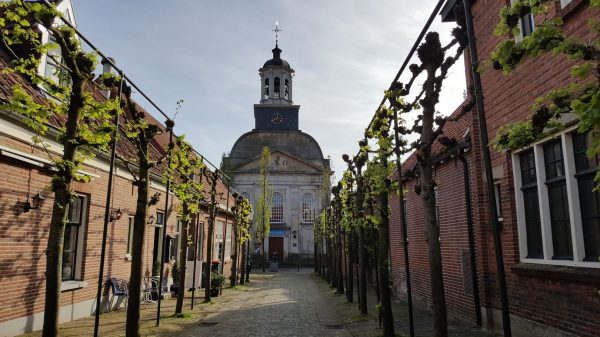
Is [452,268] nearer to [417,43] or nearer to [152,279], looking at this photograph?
[417,43]

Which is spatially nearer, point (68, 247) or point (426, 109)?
point (426, 109)

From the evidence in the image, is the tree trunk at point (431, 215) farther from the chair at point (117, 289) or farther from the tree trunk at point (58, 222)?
the chair at point (117, 289)

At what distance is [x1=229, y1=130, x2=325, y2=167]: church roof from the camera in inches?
2152

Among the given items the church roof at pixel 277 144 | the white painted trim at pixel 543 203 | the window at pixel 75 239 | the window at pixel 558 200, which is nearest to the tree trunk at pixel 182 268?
the window at pixel 75 239

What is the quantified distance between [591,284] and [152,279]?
13.3 meters

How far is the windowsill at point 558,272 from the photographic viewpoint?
19.6ft

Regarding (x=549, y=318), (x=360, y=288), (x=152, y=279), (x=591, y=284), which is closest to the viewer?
(x=591, y=284)

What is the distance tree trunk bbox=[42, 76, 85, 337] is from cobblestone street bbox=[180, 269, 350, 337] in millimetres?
4798

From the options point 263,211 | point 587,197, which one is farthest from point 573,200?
point 263,211

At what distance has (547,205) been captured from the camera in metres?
7.32

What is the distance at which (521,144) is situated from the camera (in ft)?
12.5

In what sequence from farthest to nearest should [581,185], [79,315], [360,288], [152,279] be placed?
[152,279] < [360,288] < [79,315] < [581,185]

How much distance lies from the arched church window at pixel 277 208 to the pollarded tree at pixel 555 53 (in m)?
45.7

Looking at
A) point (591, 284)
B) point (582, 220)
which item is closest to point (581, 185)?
point (582, 220)
